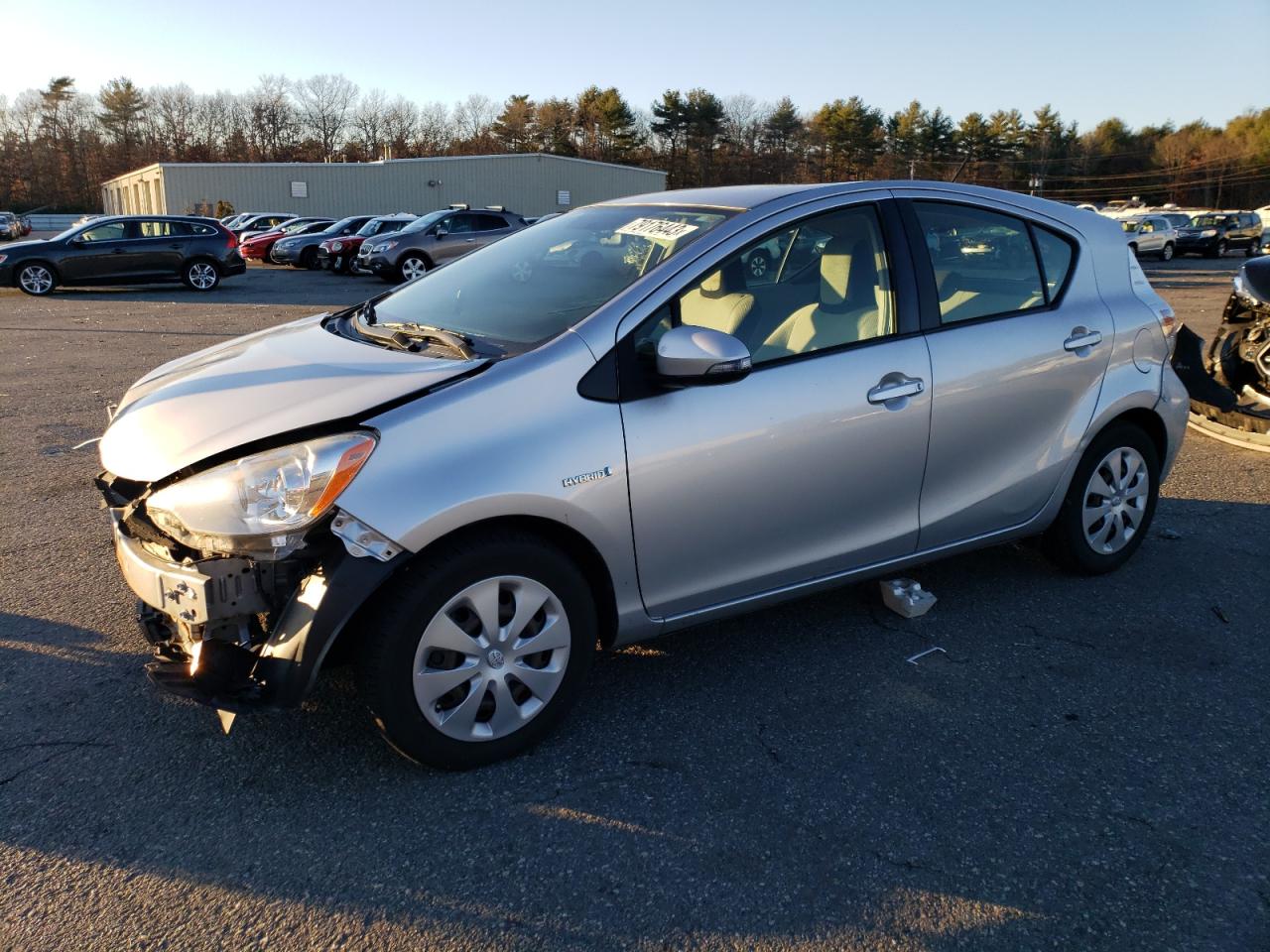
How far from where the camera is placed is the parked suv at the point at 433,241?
23094 millimetres

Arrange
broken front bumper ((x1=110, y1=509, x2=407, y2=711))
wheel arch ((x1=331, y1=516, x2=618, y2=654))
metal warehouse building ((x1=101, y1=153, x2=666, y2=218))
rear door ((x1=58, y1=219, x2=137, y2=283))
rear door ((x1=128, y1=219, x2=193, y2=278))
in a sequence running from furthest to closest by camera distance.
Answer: metal warehouse building ((x1=101, y1=153, x2=666, y2=218))
rear door ((x1=128, y1=219, x2=193, y2=278))
rear door ((x1=58, y1=219, x2=137, y2=283))
wheel arch ((x1=331, y1=516, x2=618, y2=654))
broken front bumper ((x1=110, y1=509, x2=407, y2=711))

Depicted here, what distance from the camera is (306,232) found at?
105 feet

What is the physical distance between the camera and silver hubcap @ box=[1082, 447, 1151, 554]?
169 inches

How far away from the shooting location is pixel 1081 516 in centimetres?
430

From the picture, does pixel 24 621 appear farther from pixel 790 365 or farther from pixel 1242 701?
pixel 1242 701

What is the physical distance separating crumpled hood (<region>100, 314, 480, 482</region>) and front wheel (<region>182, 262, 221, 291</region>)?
19424 millimetres

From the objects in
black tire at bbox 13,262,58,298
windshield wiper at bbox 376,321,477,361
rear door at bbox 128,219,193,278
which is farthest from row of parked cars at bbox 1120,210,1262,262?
windshield wiper at bbox 376,321,477,361

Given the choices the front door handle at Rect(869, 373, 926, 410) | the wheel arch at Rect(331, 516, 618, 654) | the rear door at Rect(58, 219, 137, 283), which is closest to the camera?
the wheel arch at Rect(331, 516, 618, 654)

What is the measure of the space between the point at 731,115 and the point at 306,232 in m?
62.7

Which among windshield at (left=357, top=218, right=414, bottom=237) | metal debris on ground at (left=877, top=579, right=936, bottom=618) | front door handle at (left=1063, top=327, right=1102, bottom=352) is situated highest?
windshield at (left=357, top=218, right=414, bottom=237)

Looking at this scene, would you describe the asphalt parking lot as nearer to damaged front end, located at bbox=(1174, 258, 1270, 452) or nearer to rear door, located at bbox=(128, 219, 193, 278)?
damaged front end, located at bbox=(1174, 258, 1270, 452)

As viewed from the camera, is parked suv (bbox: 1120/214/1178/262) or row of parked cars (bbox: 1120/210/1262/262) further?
row of parked cars (bbox: 1120/210/1262/262)

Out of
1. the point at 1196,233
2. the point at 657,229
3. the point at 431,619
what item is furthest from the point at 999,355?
the point at 1196,233

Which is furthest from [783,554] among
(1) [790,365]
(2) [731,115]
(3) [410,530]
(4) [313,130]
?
(4) [313,130]
